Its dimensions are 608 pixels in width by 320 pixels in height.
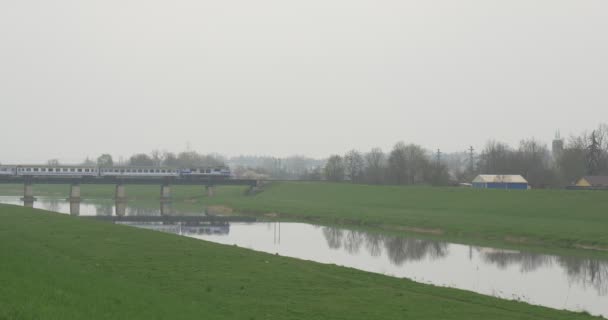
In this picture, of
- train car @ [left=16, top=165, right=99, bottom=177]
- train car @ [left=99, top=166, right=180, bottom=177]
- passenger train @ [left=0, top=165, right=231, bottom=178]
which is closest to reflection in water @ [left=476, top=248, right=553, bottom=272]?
passenger train @ [left=0, top=165, right=231, bottom=178]

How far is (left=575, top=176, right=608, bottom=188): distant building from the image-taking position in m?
90.5

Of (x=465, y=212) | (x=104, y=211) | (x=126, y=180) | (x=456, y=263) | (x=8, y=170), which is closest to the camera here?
(x=456, y=263)

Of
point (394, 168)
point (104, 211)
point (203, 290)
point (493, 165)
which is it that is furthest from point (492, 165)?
point (203, 290)

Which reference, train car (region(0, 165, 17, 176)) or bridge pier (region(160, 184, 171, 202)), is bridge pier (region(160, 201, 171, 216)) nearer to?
bridge pier (region(160, 184, 171, 202))

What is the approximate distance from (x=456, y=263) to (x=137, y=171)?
311 ft

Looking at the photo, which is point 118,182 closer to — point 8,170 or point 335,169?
point 8,170

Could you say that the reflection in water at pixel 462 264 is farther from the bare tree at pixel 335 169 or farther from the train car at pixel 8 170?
the bare tree at pixel 335 169

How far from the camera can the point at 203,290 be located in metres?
20.6

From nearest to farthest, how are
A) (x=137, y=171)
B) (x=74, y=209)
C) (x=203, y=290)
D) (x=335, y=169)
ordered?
(x=203, y=290) < (x=74, y=209) < (x=137, y=171) < (x=335, y=169)

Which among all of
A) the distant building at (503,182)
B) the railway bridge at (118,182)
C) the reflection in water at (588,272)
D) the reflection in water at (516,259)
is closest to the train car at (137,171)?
the railway bridge at (118,182)

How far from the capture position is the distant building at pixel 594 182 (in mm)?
90512

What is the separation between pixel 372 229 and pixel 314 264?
29.6m

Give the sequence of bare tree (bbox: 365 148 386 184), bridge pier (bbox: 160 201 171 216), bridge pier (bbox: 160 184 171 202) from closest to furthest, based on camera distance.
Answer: bridge pier (bbox: 160 201 171 216), bridge pier (bbox: 160 184 171 202), bare tree (bbox: 365 148 386 184)

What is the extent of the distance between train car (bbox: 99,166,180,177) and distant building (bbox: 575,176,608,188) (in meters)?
74.0
